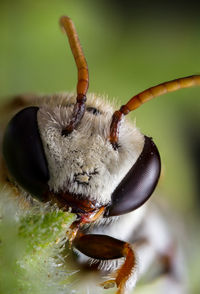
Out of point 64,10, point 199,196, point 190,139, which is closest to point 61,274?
point 199,196

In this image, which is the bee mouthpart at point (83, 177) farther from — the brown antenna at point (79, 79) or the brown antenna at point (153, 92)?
the brown antenna at point (153, 92)

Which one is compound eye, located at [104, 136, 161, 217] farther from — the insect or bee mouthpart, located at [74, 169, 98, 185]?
bee mouthpart, located at [74, 169, 98, 185]

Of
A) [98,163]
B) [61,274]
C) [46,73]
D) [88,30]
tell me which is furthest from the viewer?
[88,30]

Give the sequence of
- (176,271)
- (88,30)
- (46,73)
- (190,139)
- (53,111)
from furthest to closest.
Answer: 1. (88,30)
2. (46,73)
3. (190,139)
4. (176,271)
5. (53,111)

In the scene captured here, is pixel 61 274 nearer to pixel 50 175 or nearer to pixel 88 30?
pixel 50 175

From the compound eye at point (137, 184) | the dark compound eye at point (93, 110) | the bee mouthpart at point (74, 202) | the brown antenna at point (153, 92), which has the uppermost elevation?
the brown antenna at point (153, 92)

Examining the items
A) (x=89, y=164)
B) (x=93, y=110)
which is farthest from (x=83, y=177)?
(x=93, y=110)

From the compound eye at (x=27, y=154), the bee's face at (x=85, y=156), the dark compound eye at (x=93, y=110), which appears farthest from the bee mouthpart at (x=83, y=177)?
the dark compound eye at (x=93, y=110)
